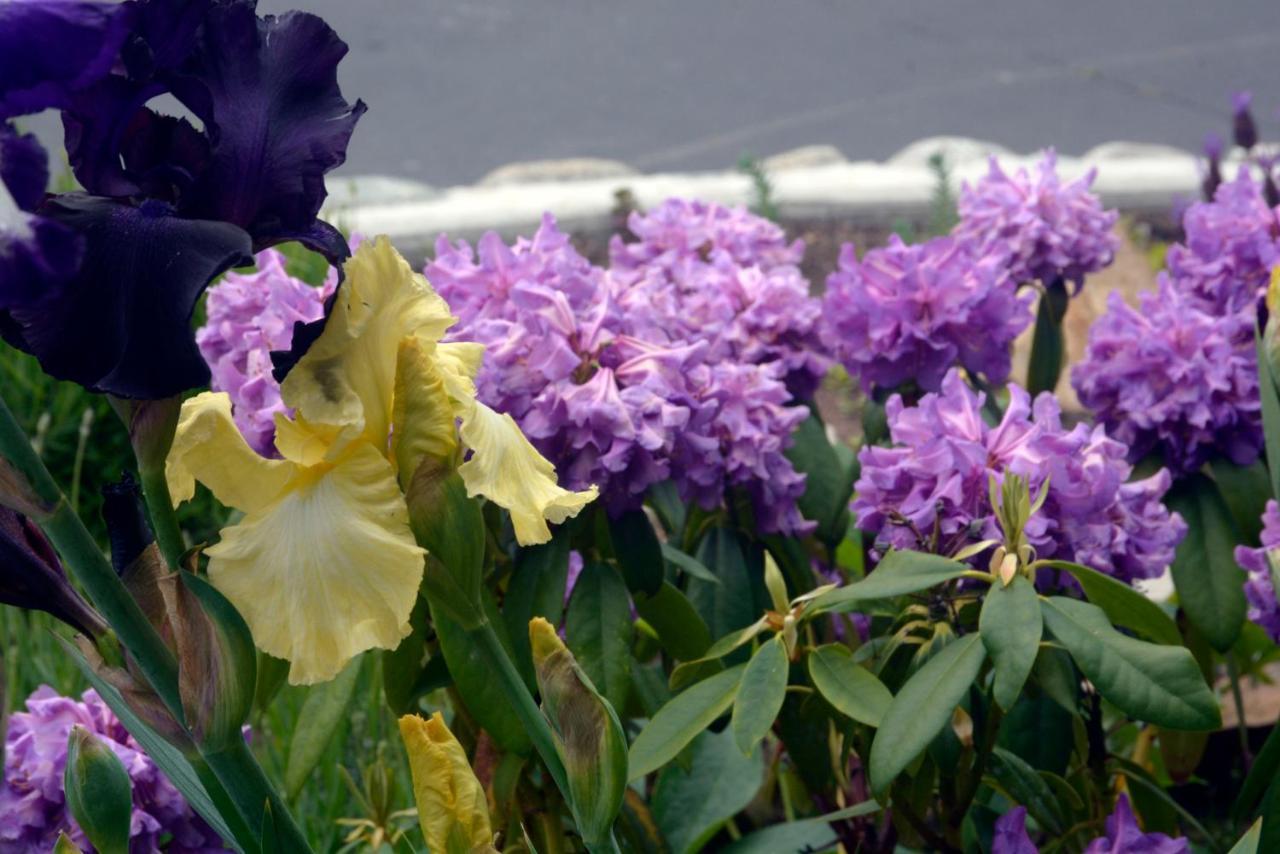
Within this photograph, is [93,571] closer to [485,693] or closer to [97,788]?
[97,788]

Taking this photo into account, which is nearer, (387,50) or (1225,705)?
(1225,705)

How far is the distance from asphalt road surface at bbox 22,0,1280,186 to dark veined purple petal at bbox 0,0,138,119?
472 centimetres

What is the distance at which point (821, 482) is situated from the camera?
1.41 meters

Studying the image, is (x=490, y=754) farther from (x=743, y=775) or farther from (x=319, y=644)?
(x=319, y=644)

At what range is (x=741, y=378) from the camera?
1.27 m

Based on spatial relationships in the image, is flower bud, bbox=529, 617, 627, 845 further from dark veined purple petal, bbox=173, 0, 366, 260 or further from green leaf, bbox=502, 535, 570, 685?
green leaf, bbox=502, 535, 570, 685

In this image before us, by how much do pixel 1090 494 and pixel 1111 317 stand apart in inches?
13.3

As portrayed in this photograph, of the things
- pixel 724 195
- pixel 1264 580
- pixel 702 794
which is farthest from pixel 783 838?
pixel 724 195

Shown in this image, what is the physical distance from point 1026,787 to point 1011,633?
0.90ft

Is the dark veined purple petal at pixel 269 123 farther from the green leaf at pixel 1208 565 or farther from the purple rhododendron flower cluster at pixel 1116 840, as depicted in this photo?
the green leaf at pixel 1208 565

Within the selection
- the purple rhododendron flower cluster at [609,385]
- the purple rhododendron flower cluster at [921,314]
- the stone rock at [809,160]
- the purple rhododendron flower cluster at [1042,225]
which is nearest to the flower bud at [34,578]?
the purple rhododendron flower cluster at [609,385]

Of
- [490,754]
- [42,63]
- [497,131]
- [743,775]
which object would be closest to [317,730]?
[490,754]

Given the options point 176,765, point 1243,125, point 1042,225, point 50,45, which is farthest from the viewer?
point 1243,125

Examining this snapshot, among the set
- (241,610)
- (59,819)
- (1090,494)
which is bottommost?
(59,819)
